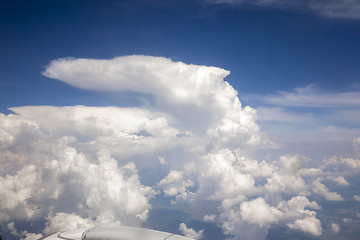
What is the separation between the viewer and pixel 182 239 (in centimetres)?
1049

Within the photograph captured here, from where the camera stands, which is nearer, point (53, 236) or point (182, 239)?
point (182, 239)

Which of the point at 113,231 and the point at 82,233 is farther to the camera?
the point at 82,233

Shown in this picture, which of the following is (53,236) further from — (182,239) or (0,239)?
(182,239)

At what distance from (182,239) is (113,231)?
4.05 meters

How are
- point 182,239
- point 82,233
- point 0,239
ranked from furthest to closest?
point 82,233
point 182,239
point 0,239

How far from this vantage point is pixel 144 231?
35.4ft

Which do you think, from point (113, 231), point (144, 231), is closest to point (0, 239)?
point (113, 231)

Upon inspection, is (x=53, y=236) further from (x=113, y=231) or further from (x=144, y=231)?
(x=144, y=231)

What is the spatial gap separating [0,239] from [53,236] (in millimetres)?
3097

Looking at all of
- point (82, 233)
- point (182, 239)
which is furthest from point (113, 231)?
point (182, 239)

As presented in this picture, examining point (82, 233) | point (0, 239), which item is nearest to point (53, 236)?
point (82, 233)

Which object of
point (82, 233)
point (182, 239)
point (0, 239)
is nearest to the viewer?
point (0, 239)

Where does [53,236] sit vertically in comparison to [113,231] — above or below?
below

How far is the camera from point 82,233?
1155 centimetres
